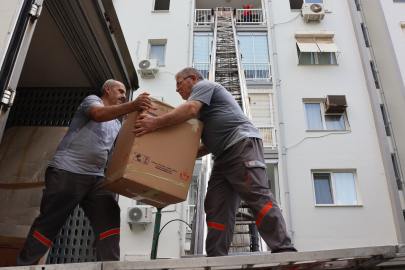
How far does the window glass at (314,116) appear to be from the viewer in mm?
11081

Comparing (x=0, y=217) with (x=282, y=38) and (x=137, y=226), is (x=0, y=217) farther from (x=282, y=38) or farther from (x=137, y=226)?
(x=282, y=38)

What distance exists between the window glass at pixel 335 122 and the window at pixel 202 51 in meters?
4.66

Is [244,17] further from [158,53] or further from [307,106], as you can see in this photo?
[307,106]

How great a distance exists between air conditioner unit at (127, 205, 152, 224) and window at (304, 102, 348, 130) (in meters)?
5.96

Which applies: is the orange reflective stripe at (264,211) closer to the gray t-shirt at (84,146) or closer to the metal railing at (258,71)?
the gray t-shirt at (84,146)

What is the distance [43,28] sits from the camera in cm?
303

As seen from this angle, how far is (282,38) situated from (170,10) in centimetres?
465

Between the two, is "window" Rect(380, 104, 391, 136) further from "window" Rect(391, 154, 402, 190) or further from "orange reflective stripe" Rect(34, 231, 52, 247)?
"orange reflective stripe" Rect(34, 231, 52, 247)

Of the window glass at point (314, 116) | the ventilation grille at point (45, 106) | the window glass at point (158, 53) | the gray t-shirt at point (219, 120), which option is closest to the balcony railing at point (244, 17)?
the window glass at point (158, 53)

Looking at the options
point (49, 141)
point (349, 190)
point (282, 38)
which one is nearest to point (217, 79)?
point (49, 141)

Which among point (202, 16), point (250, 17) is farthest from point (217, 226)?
point (250, 17)

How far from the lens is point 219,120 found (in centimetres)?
252

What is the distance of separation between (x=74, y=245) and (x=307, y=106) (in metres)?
9.86

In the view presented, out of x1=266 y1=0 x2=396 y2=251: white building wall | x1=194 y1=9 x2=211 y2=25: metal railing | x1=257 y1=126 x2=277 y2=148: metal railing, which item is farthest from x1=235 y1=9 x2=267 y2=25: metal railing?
x1=257 y1=126 x2=277 y2=148: metal railing
